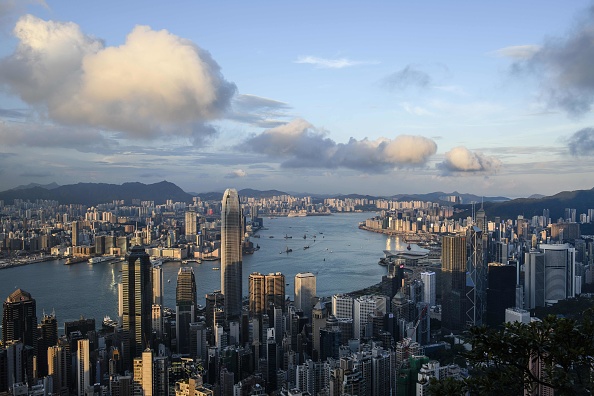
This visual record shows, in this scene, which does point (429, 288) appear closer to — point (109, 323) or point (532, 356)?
point (109, 323)

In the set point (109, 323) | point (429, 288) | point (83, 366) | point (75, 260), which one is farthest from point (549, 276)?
point (75, 260)

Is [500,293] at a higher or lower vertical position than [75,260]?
lower

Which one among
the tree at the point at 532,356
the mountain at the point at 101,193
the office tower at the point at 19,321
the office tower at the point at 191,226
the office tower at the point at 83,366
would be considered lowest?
the office tower at the point at 83,366

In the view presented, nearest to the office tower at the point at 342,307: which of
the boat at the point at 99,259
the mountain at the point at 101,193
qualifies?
the mountain at the point at 101,193

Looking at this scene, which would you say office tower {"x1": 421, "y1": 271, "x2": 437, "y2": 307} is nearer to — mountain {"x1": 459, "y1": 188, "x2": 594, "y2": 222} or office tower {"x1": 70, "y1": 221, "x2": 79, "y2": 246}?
mountain {"x1": 459, "y1": 188, "x2": 594, "y2": 222}

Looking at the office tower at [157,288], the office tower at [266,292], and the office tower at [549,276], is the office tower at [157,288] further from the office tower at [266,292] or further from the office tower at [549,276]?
the office tower at [549,276]

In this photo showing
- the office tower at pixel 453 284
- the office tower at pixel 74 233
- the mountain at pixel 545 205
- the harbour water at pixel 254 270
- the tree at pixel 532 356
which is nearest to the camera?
the tree at pixel 532 356
